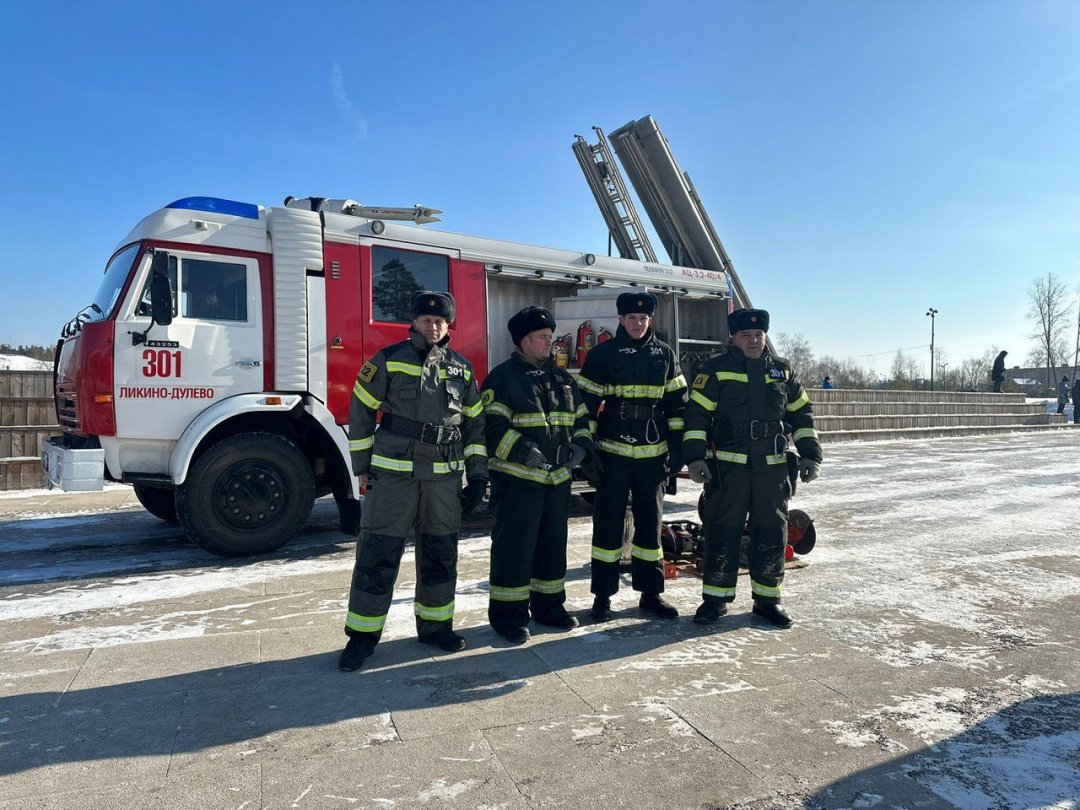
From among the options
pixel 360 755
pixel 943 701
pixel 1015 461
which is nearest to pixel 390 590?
pixel 360 755

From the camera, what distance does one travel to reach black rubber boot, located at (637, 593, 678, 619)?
436 cm

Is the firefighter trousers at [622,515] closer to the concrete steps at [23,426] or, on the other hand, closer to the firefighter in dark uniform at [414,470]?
the firefighter in dark uniform at [414,470]

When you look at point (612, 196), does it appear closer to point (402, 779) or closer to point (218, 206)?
point (218, 206)

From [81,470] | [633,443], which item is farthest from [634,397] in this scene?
[81,470]

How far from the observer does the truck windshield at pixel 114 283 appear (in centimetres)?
563

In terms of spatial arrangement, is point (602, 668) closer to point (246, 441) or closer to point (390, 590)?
point (390, 590)

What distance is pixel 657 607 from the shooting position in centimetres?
438

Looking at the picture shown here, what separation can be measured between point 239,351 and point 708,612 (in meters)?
4.16

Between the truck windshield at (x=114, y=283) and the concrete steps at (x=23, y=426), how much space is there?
199 inches

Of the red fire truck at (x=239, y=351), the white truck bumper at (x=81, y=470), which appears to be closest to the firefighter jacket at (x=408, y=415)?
the red fire truck at (x=239, y=351)

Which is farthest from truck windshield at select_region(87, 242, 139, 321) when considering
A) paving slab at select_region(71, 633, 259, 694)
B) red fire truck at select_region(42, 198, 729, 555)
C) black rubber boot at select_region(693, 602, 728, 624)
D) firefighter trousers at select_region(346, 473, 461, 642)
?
black rubber boot at select_region(693, 602, 728, 624)

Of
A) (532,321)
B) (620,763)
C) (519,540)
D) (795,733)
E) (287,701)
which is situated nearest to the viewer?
(620,763)

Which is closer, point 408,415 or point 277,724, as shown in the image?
point 277,724

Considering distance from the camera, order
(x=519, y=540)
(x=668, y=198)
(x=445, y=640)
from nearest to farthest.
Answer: (x=445, y=640) → (x=519, y=540) → (x=668, y=198)
